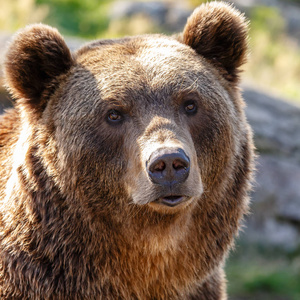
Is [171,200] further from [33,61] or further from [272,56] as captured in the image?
[272,56]

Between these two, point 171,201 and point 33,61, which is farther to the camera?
point 33,61

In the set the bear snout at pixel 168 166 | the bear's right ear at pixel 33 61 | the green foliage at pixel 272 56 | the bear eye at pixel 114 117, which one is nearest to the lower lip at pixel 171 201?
the bear snout at pixel 168 166

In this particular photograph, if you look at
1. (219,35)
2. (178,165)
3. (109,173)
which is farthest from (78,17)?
(178,165)

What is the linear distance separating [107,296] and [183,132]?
4.75 feet

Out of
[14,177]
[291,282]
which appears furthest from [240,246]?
[14,177]

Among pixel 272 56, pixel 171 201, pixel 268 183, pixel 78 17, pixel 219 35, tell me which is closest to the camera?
pixel 171 201

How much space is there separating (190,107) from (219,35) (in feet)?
2.76

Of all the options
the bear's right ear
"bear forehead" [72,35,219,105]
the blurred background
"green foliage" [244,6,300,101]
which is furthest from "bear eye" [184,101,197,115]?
"green foliage" [244,6,300,101]

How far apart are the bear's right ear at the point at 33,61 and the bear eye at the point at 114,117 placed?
2.09ft

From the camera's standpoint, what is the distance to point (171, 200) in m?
4.31

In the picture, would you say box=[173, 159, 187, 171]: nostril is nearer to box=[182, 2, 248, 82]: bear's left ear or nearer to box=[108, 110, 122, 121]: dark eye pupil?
box=[108, 110, 122, 121]: dark eye pupil

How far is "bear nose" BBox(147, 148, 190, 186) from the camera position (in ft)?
13.4

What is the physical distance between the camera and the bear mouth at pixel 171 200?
14.1 feet

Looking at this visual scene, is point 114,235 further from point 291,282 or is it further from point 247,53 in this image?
point 291,282
